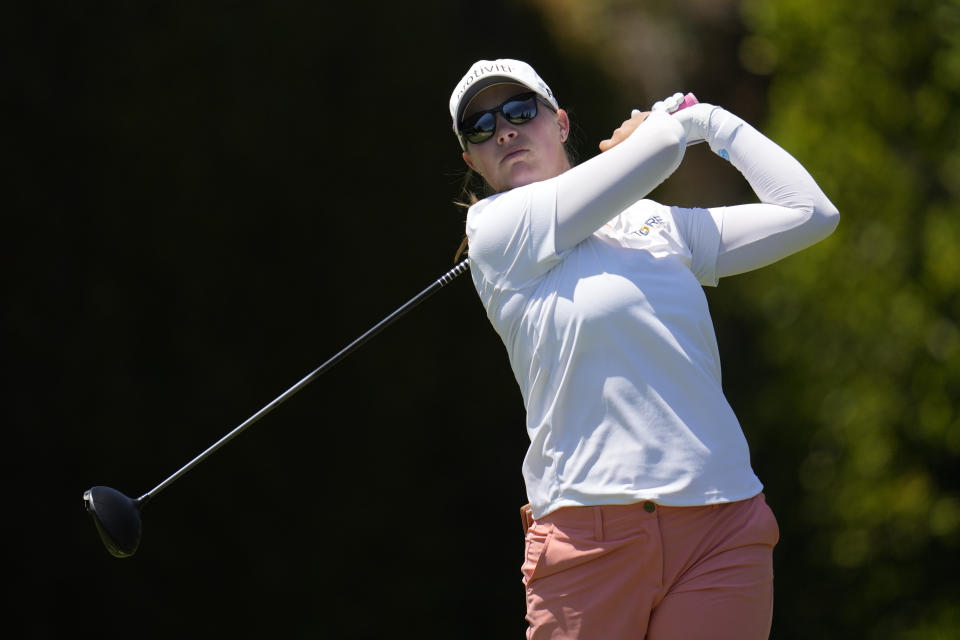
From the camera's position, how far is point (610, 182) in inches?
59.3


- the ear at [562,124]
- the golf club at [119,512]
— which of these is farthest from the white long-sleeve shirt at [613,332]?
the golf club at [119,512]

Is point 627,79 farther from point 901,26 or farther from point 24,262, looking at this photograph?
point 24,262

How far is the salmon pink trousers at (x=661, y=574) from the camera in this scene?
1447 millimetres

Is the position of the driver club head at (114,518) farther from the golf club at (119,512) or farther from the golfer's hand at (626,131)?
the golfer's hand at (626,131)

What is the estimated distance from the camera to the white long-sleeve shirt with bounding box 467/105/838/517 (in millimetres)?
1465

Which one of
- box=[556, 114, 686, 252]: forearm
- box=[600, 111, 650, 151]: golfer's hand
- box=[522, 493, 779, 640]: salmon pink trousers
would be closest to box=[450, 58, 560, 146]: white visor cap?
box=[600, 111, 650, 151]: golfer's hand

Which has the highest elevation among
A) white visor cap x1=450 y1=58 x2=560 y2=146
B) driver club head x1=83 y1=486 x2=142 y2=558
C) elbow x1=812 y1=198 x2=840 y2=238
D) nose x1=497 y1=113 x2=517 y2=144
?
white visor cap x1=450 y1=58 x2=560 y2=146

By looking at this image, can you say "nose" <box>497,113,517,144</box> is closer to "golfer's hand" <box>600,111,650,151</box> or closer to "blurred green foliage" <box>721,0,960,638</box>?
"golfer's hand" <box>600,111,650,151</box>

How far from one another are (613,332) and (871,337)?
7.93 feet

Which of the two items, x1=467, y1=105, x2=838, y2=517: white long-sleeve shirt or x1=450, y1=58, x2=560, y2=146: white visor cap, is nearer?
x1=467, y1=105, x2=838, y2=517: white long-sleeve shirt

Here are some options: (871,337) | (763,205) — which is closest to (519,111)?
(763,205)

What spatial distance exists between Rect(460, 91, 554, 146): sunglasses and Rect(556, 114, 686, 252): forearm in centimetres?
23

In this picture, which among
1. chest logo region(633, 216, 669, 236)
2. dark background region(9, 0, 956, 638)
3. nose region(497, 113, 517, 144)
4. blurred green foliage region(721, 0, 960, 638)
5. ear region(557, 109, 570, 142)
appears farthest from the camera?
blurred green foliage region(721, 0, 960, 638)

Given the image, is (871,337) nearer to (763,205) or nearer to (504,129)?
(763,205)
